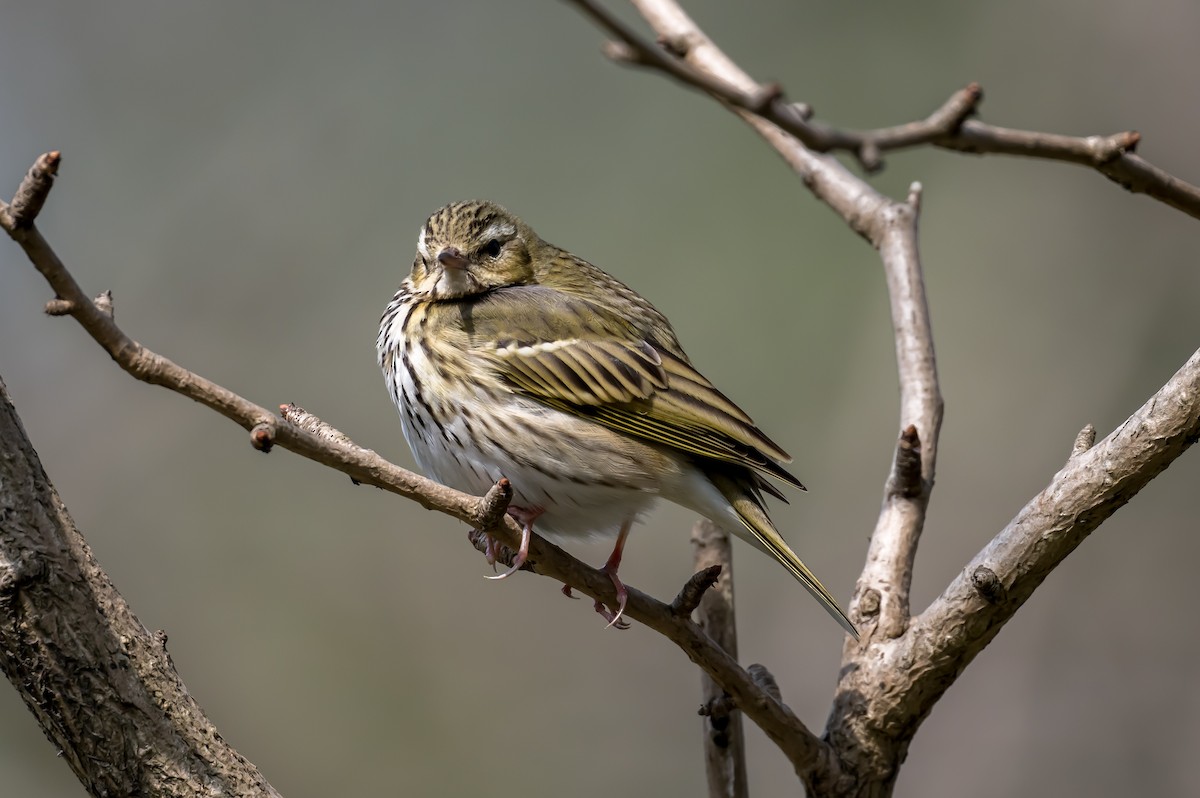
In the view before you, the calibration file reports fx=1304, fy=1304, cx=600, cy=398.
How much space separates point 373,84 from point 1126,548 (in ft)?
21.8

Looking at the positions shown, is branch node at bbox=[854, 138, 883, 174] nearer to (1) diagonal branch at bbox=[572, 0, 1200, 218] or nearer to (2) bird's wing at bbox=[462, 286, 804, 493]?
(1) diagonal branch at bbox=[572, 0, 1200, 218]

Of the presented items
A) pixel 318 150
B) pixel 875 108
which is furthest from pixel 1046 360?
pixel 318 150

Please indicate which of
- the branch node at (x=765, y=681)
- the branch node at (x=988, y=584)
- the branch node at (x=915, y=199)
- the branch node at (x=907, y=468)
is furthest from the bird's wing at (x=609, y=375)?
the branch node at (x=915, y=199)

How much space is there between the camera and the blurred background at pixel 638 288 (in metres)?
7.94

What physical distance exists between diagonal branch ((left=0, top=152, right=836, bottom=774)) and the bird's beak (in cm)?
147

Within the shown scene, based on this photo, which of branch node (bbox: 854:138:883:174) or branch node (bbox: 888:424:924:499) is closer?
branch node (bbox: 854:138:883:174)

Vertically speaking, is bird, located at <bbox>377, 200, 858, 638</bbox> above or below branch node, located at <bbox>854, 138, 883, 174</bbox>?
above

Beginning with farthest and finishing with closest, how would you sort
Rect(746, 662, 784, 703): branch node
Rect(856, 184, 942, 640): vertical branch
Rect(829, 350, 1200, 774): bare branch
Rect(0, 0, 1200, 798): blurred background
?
Rect(0, 0, 1200, 798): blurred background < Rect(856, 184, 942, 640): vertical branch < Rect(746, 662, 784, 703): branch node < Rect(829, 350, 1200, 774): bare branch

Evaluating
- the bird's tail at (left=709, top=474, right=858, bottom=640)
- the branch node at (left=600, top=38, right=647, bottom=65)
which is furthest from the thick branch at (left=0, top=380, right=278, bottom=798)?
the bird's tail at (left=709, top=474, right=858, bottom=640)

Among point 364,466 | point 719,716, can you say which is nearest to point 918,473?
point 719,716

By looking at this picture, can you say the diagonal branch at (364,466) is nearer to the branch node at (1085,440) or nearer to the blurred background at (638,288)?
the branch node at (1085,440)

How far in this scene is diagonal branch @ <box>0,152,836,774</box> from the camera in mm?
2646

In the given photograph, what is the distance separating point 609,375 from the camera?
4.99 m

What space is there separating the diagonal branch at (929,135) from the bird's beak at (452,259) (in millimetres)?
2794
